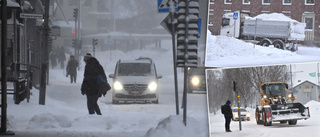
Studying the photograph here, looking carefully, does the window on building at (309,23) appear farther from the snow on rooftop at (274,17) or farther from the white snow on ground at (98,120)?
the white snow on ground at (98,120)

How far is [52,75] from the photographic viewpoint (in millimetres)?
28328

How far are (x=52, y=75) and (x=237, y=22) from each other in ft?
27.4

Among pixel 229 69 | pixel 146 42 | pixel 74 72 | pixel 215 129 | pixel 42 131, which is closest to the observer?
pixel 215 129

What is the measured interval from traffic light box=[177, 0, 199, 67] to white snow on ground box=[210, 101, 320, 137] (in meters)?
1.46

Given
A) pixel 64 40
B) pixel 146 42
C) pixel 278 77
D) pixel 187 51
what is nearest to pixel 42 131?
pixel 187 51

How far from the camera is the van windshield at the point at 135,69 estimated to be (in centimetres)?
1773

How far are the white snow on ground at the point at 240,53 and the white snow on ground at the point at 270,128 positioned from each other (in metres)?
13.2

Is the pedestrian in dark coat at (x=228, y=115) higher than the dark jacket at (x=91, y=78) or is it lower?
lower

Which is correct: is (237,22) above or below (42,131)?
above

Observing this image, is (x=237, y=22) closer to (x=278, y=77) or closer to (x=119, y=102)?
(x=119, y=102)

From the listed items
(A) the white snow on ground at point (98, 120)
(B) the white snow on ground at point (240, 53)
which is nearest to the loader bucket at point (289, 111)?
(A) the white snow on ground at point (98, 120)

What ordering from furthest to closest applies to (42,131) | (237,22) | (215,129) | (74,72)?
(237,22), (74,72), (42,131), (215,129)

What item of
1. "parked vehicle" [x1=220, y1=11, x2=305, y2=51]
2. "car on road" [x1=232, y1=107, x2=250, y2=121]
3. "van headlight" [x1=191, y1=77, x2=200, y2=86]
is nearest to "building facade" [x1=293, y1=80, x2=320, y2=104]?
"car on road" [x1=232, y1=107, x2=250, y2=121]

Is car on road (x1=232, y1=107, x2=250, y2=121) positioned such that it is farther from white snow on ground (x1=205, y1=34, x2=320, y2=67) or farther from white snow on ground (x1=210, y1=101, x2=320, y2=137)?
white snow on ground (x1=205, y1=34, x2=320, y2=67)
